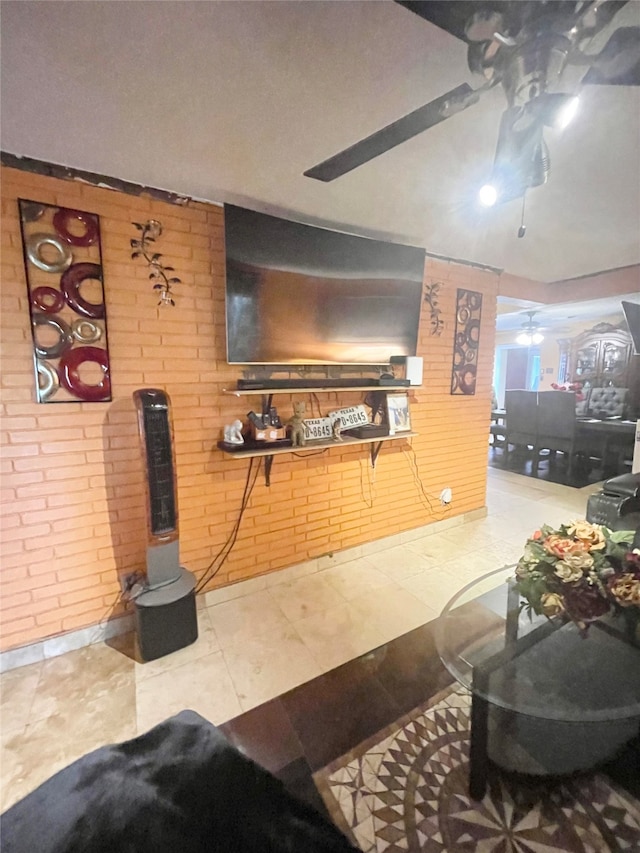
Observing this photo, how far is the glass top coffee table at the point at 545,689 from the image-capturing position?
3.94 ft

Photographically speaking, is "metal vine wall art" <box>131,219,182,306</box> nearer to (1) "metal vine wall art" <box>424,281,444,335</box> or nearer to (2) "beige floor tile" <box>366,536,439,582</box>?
(1) "metal vine wall art" <box>424,281,444,335</box>

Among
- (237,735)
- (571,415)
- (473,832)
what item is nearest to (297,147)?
(237,735)

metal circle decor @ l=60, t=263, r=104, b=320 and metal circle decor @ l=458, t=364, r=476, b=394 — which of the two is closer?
metal circle decor @ l=60, t=263, r=104, b=320

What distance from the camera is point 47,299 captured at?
1724mm

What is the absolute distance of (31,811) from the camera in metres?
1.14

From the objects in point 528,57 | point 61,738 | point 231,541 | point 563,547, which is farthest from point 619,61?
point 61,738

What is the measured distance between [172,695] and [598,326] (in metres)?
7.64

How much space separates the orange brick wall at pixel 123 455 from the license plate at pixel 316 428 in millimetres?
101

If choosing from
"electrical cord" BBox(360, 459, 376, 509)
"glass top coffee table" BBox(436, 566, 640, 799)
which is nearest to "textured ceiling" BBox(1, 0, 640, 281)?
"electrical cord" BBox(360, 459, 376, 509)

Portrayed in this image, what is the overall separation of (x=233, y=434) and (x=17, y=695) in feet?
4.99

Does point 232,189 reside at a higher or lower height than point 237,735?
higher

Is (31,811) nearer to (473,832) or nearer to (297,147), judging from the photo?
(473,832)

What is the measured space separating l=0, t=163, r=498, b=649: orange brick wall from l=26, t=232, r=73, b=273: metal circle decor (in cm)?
6

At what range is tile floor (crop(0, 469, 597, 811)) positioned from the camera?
58.1 inches
